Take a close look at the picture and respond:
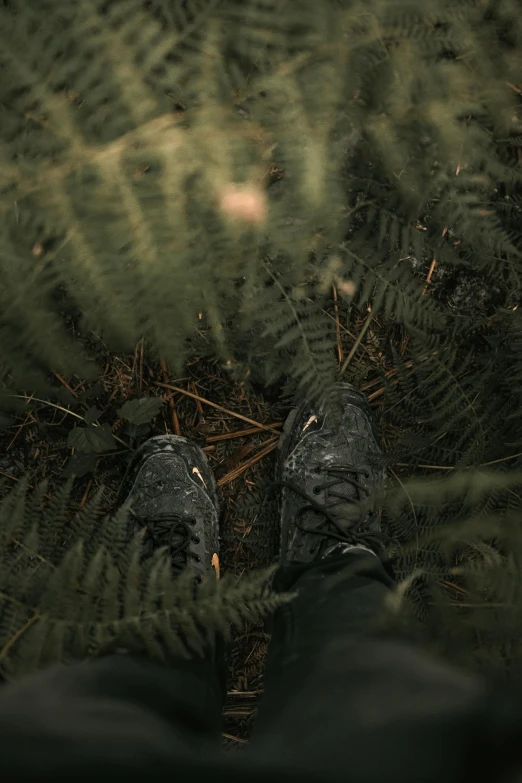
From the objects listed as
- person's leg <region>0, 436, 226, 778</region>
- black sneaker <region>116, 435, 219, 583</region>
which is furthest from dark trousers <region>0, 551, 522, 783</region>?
black sneaker <region>116, 435, 219, 583</region>

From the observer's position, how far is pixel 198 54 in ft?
3.64

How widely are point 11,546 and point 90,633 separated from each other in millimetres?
981

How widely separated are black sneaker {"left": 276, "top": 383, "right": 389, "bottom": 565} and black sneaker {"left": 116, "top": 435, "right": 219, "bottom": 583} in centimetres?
26

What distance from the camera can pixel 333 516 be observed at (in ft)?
6.34

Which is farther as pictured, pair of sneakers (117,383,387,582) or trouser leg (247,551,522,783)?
pair of sneakers (117,383,387,582)

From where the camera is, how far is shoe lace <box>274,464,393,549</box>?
5.94 feet

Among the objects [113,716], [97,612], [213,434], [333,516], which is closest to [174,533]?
[213,434]

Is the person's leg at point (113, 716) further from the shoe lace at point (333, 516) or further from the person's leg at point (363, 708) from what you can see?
the shoe lace at point (333, 516)

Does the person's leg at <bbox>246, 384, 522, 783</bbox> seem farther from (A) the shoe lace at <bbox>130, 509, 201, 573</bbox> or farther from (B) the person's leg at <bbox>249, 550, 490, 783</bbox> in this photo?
(A) the shoe lace at <bbox>130, 509, 201, 573</bbox>

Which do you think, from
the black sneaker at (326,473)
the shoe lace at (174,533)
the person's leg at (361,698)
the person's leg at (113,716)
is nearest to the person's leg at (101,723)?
the person's leg at (113,716)

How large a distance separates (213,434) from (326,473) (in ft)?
1.38

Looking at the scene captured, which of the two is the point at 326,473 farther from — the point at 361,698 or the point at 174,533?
the point at 361,698

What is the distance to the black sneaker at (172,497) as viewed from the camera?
192cm

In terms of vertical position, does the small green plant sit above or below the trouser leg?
below
